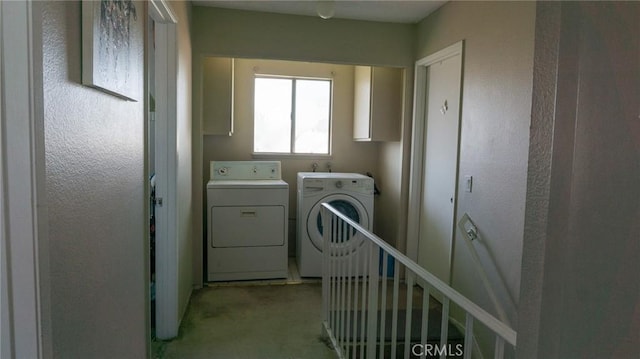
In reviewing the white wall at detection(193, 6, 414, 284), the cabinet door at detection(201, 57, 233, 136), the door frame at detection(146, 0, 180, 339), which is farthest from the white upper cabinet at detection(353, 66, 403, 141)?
the door frame at detection(146, 0, 180, 339)

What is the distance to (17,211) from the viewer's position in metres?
0.79

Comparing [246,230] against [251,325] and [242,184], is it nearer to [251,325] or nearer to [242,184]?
[242,184]

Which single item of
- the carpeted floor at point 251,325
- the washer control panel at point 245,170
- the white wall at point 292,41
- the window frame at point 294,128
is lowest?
the carpeted floor at point 251,325

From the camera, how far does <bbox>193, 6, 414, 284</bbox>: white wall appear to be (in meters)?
3.23

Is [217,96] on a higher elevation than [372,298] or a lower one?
higher

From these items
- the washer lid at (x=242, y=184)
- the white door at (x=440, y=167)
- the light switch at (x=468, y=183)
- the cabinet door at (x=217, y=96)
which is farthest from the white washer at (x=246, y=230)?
the light switch at (x=468, y=183)

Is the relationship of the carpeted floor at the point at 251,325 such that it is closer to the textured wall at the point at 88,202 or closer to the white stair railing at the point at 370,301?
the white stair railing at the point at 370,301

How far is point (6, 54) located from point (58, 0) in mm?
228

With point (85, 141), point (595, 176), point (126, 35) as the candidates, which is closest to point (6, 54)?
point (85, 141)

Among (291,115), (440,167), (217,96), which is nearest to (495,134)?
(440,167)

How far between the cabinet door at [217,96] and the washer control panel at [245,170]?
0.43m

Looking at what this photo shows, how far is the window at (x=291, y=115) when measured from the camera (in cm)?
435

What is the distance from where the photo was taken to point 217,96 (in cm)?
363

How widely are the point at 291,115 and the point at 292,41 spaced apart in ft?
3.82
